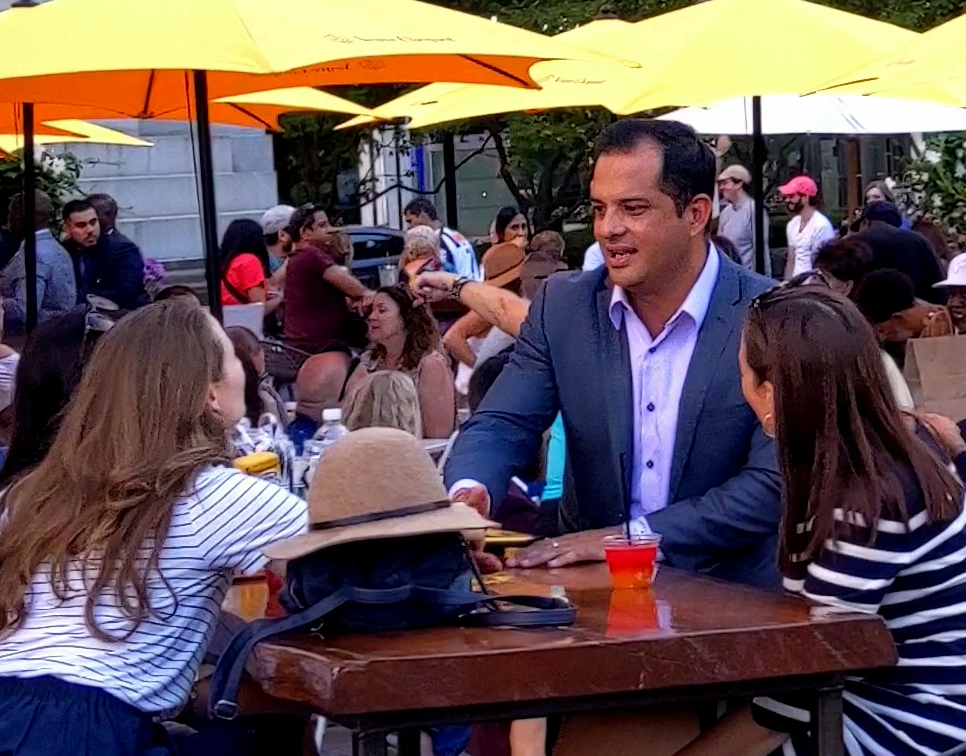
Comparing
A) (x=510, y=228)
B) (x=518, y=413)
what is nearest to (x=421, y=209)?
(x=510, y=228)

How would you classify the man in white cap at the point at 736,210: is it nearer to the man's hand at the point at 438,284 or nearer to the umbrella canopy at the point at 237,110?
the umbrella canopy at the point at 237,110

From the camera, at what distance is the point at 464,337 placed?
384 inches

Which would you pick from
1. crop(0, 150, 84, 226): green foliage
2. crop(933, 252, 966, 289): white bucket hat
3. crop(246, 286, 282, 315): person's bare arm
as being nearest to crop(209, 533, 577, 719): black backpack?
crop(933, 252, 966, 289): white bucket hat

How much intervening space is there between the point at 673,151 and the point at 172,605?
1648 mm

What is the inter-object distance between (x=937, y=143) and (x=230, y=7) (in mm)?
12029

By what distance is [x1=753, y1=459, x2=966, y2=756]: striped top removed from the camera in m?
3.29

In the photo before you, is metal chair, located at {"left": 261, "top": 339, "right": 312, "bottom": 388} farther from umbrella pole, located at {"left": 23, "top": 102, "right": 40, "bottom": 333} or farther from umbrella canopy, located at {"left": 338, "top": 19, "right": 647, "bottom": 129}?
umbrella canopy, located at {"left": 338, "top": 19, "right": 647, "bottom": 129}

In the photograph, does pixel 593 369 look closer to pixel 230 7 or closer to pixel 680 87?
pixel 230 7

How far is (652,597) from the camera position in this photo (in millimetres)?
3475

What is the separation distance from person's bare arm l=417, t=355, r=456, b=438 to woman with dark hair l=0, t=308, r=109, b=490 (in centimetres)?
307

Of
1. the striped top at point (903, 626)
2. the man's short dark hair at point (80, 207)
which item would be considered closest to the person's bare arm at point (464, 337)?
the man's short dark hair at point (80, 207)

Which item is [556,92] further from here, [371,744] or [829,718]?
[371,744]

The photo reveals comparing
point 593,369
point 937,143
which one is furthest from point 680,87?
point 937,143

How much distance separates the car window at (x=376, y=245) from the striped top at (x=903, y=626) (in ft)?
58.8
